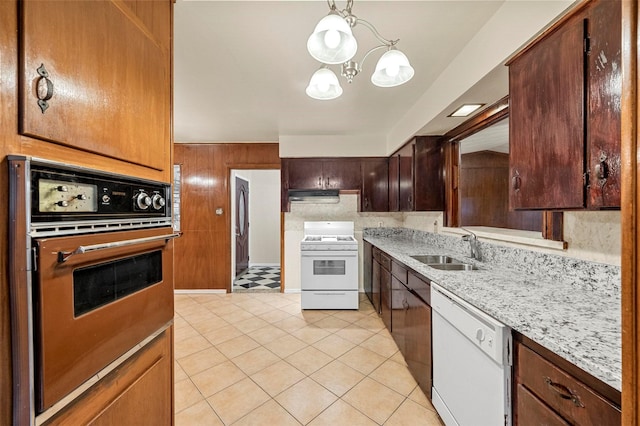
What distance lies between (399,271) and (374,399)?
98cm

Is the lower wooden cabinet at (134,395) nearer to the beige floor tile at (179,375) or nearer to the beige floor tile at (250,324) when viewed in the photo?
the beige floor tile at (179,375)

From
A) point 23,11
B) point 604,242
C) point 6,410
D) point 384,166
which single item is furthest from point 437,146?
point 6,410

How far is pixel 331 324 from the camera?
3084mm

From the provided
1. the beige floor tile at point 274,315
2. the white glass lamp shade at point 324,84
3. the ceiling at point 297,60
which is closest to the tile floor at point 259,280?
the beige floor tile at point 274,315

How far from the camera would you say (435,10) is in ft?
4.80

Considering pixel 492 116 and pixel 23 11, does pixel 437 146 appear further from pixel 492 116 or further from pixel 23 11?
pixel 23 11

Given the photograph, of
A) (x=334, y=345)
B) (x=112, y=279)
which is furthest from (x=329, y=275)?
(x=112, y=279)

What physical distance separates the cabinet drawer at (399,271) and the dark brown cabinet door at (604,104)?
136 centimetres

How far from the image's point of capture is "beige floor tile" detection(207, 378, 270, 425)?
5.71 feet

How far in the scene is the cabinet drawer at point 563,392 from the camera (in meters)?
0.74

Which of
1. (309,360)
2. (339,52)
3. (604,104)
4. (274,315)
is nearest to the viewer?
(604,104)

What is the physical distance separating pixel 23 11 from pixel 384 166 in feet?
12.3

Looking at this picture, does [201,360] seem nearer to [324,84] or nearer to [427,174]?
[324,84]

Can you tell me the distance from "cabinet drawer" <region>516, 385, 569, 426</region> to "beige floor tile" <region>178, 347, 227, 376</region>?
2.17 metres
